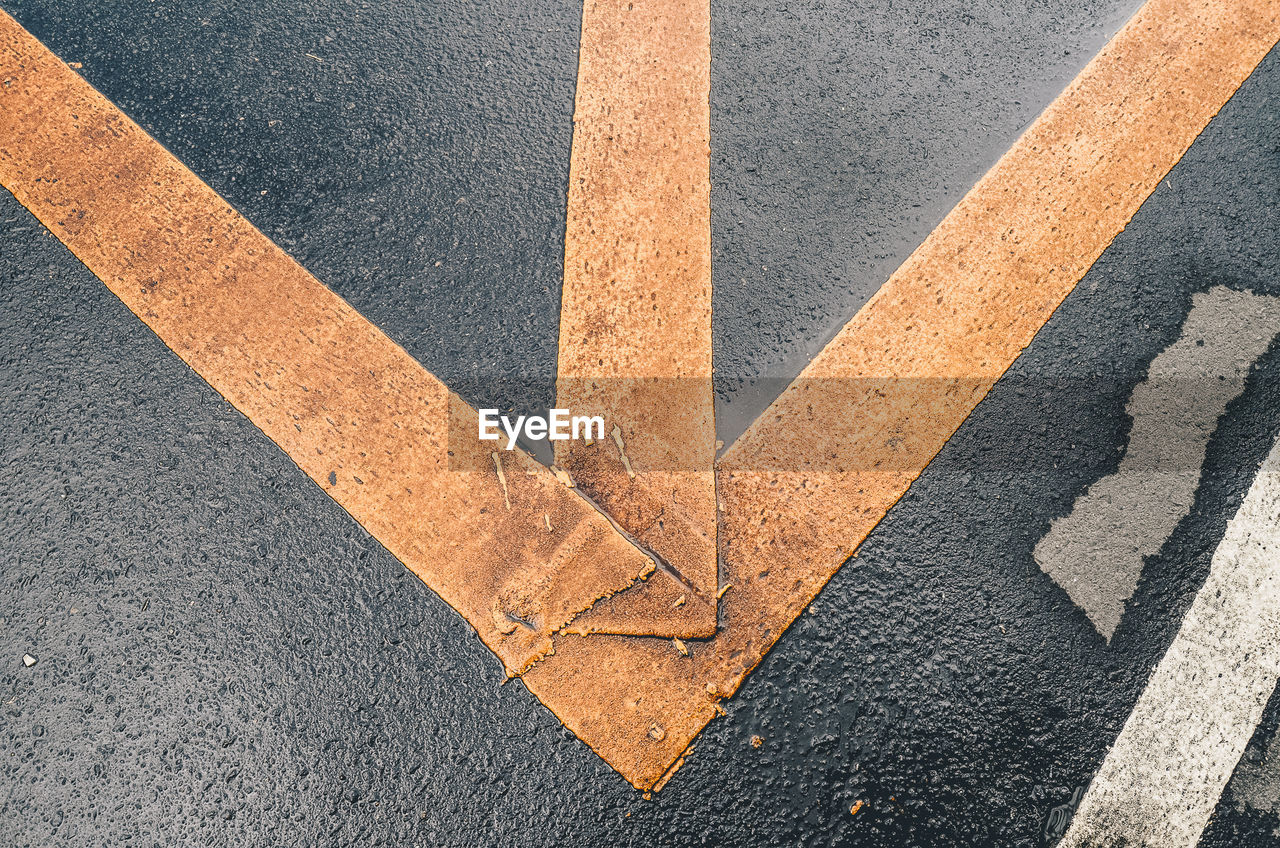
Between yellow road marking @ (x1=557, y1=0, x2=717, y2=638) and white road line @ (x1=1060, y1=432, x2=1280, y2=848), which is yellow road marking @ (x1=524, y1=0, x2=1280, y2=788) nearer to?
yellow road marking @ (x1=557, y1=0, x2=717, y2=638)

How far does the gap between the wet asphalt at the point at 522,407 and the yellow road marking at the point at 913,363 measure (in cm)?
7

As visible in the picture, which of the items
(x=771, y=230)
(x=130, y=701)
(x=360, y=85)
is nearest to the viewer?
(x=130, y=701)

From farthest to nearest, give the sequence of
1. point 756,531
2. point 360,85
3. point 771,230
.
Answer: point 360,85 → point 771,230 → point 756,531

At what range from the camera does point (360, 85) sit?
7.20 feet

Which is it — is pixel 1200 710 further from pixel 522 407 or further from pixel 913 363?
pixel 522 407

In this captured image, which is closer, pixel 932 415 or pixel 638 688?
pixel 638 688

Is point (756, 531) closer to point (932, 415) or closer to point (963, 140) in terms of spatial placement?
point (932, 415)

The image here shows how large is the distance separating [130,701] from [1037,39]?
341cm

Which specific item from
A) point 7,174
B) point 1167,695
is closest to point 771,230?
point 1167,695

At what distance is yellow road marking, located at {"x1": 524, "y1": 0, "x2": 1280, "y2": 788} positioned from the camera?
1709 mm

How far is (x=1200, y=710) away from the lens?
1693mm

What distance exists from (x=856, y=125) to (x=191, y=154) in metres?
2.17

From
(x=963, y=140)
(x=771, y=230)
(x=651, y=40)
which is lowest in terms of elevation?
(x=771, y=230)

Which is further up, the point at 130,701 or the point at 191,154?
the point at 191,154
